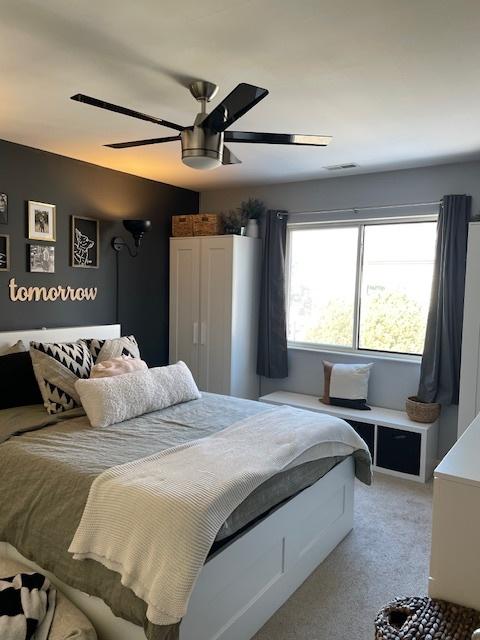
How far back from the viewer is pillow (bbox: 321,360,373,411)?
4.26 m

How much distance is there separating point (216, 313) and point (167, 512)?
3030 millimetres

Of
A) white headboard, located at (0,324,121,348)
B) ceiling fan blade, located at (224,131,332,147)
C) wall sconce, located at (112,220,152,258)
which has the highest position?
ceiling fan blade, located at (224,131,332,147)

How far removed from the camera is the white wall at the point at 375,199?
3.96 m

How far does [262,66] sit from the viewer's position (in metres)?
2.22

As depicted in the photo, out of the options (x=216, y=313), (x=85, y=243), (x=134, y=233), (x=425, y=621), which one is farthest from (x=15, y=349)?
(x=425, y=621)

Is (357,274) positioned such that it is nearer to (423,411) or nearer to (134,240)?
(423,411)

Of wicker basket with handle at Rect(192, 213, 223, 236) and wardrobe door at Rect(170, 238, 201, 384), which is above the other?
wicker basket with handle at Rect(192, 213, 223, 236)

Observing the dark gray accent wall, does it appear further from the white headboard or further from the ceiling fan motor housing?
the ceiling fan motor housing

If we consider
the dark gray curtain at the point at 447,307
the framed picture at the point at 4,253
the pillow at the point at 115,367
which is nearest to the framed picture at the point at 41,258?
the framed picture at the point at 4,253

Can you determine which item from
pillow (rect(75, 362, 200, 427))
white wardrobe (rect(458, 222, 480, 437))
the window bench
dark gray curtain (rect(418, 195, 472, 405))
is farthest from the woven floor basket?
dark gray curtain (rect(418, 195, 472, 405))

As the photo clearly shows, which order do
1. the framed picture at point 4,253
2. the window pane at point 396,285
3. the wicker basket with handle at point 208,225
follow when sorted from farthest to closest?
the wicker basket with handle at point 208,225, the window pane at point 396,285, the framed picture at point 4,253

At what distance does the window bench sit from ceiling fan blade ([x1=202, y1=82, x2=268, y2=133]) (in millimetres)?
2766

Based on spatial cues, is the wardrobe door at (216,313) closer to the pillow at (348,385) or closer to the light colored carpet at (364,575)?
the pillow at (348,385)

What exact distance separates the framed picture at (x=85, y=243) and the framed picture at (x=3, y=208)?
58 cm
